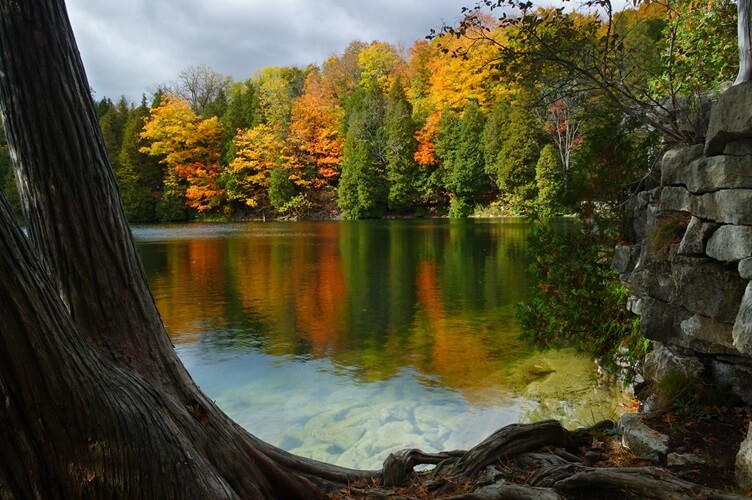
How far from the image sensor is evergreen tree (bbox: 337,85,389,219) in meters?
40.0

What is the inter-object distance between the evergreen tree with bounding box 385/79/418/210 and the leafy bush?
33536 millimetres

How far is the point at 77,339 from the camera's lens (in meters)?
1.82

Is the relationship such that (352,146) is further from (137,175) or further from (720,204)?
(720,204)

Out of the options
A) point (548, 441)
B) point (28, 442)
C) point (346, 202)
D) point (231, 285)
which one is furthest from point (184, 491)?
point (346, 202)

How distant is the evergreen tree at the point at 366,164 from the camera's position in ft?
131

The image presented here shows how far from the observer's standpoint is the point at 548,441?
136 inches

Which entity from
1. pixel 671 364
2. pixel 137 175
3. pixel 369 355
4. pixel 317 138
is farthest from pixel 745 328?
pixel 137 175

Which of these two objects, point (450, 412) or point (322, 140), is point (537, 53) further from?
point (322, 140)

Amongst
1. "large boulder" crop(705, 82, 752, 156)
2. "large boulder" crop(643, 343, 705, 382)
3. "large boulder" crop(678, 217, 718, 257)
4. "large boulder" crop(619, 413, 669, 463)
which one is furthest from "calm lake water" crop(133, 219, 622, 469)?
"large boulder" crop(705, 82, 752, 156)

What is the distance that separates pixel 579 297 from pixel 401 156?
1352 inches

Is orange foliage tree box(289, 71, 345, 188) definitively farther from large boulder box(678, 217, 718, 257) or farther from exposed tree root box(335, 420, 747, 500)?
exposed tree root box(335, 420, 747, 500)

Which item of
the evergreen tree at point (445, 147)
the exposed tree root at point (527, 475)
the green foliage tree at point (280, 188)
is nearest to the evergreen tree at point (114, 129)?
the green foliage tree at point (280, 188)

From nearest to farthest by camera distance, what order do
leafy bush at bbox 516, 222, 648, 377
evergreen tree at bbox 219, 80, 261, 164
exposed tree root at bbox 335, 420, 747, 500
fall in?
exposed tree root at bbox 335, 420, 747, 500, leafy bush at bbox 516, 222, 648, 377, evergreen tree at bbox 219, 80, 261, 164

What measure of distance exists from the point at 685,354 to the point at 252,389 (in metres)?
5.26
